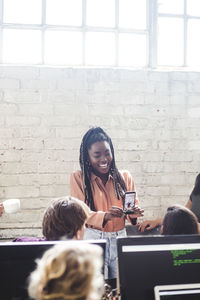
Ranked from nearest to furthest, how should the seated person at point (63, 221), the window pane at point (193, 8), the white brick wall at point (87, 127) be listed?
1. the seated person at point (63, 221)
2. the white brick wall at point (87, 127)
3. the window pane at point (193, 8)

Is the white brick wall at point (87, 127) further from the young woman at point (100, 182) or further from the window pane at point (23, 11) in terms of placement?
the young woman at point (100, 182)

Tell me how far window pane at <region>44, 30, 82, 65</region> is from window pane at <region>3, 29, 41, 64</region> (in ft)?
0.27

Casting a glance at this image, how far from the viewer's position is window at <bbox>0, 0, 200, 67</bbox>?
323 centimetres

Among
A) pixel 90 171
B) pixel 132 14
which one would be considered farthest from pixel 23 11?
pixel 90 171

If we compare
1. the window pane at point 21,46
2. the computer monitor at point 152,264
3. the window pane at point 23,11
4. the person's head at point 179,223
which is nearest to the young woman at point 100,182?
the person's head at point 179,223

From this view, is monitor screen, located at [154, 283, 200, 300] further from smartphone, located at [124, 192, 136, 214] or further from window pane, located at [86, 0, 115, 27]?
window pane, located at [86, 0, 115, 27]

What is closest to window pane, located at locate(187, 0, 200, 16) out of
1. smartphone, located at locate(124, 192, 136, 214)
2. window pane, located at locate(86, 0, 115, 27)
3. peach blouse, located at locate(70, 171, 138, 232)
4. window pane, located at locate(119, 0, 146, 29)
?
window pane, located at locate(119, 0, 146, 29)

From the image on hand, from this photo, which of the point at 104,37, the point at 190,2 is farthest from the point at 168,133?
the point at 190,2

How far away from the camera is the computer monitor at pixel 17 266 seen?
1.04 metres

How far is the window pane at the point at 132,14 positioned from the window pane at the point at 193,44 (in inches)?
17.3

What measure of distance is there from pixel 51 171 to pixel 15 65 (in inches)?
35.1

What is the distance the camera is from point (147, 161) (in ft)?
10.4

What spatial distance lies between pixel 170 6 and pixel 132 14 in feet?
1.16

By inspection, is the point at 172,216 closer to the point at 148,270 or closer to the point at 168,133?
the point at 148,270
